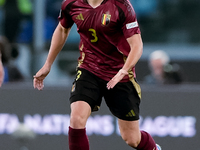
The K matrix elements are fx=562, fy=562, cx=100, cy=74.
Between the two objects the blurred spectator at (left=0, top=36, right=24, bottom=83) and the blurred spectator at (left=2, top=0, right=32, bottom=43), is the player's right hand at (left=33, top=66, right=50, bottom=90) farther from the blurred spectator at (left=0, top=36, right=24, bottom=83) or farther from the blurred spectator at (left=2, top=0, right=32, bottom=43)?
the blurred spectator at (left=2, top=0, right=32, bottom=43)

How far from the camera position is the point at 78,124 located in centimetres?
529

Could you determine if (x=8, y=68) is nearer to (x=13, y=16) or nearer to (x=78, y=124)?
(x=78, y=124)

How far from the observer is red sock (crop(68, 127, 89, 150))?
532 cm

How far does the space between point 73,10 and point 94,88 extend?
2.62 ft

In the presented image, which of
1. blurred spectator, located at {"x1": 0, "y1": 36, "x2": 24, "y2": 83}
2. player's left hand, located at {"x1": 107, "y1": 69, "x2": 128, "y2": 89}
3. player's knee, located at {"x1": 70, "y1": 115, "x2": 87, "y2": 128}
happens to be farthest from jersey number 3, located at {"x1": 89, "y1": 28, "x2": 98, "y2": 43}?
blurred spectator, located at {"x1": 0, "y1": 36, "x2": 24, "y2": 83}

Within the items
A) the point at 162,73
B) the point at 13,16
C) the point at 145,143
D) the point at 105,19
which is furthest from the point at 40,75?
the point at 13,16

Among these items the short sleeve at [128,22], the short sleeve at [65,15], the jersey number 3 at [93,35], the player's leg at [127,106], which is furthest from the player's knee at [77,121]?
the short sleeve at [65,15]

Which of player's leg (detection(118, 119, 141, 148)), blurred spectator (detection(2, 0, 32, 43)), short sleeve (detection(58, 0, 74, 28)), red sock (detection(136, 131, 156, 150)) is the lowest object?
blurred spectator (detection(2, 0, 32, 43))

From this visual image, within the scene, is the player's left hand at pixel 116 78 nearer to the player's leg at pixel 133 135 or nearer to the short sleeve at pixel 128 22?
the short sleeve at pixel 128 22

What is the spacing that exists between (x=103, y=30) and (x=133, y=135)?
46.1 inches

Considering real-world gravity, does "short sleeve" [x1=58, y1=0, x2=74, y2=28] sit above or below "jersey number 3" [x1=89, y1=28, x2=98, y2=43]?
above

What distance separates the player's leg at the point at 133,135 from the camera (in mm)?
5809

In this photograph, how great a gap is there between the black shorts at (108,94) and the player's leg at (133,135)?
8 cm

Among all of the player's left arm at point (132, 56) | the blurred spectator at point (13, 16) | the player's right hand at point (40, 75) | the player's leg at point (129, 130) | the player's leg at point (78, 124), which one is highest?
the player's left arm at point (132, 56)
